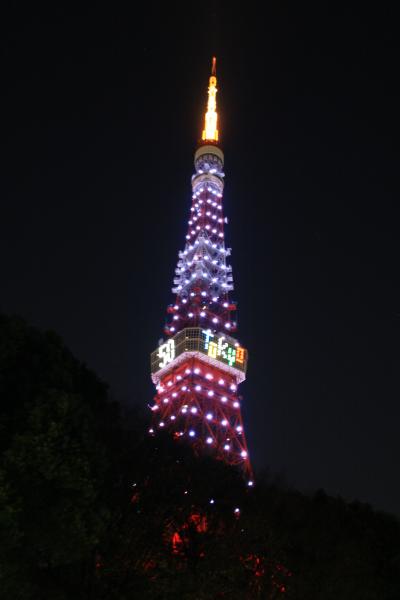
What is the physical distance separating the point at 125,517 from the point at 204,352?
81.0 feet

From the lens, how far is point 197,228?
45.8 m

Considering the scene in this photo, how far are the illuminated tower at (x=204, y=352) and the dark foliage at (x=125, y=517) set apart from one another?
50.5ft

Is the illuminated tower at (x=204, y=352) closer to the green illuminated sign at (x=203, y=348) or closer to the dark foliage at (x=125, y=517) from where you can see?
the green illuminated sign at (x=203, y=348)

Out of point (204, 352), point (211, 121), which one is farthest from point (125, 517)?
point (211, 121)

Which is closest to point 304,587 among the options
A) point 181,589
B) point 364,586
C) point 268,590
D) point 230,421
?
point 268,590

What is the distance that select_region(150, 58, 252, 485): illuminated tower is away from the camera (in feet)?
114

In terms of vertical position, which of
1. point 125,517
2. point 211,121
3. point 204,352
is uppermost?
point 211,121

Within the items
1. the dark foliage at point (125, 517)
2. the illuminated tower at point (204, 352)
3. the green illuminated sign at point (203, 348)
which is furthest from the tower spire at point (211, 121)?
the dark foliage at point (125, 517)

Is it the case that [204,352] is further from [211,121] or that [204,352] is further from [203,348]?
[211,121]

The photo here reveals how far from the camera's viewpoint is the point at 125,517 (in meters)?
12.6

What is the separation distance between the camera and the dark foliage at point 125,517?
32.2ft

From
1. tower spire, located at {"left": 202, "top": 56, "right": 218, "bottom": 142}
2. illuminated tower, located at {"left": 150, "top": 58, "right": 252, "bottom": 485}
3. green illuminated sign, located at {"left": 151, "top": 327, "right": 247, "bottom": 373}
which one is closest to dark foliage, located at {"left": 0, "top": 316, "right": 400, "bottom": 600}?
illuminated tower, located at {"left": 150, "top": 58, "right": 252, "bottom": 485}

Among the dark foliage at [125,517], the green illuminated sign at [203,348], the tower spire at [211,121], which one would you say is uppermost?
the tower spire at [211,121]

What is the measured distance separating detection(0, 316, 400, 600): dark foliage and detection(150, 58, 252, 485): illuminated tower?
1538cm
